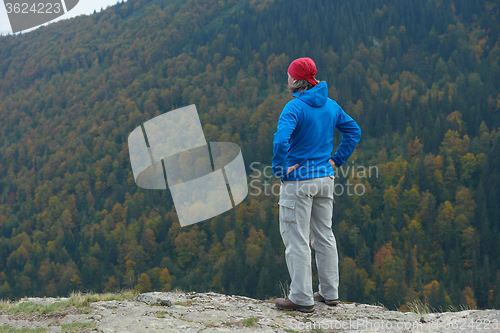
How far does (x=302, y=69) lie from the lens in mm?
3537

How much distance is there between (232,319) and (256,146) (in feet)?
322

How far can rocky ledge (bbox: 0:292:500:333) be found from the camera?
128 inches

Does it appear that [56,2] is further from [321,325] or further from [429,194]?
[429,194]

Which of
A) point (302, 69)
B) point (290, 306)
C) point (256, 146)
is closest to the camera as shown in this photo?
point (302, 69)

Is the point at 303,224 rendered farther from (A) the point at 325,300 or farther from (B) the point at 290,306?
(A) the point at 325,300

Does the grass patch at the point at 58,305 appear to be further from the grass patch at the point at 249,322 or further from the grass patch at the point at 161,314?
the grass patch at the point at 249,322

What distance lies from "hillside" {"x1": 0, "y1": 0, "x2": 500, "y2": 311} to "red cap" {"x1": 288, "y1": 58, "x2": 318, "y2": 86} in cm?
2750

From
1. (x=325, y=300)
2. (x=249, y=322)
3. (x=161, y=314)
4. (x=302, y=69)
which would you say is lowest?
(x=325, y=300)

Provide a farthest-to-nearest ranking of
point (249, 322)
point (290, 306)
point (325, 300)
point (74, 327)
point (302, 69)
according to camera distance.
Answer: point (325, 300) < point (290, 306) < point (302, 69) < point (249, 322) < point (74, 327)

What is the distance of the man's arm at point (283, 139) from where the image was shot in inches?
131

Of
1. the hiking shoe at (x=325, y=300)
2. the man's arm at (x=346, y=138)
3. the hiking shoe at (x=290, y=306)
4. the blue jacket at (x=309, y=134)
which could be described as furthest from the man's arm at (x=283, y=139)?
the hiking shoe at (x=325, y=300)

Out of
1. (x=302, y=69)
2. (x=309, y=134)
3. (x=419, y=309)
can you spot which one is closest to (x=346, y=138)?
(x=309, y=134)

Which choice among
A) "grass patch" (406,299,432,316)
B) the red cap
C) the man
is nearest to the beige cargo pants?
the man

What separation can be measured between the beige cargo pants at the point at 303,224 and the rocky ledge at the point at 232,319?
284 mm
